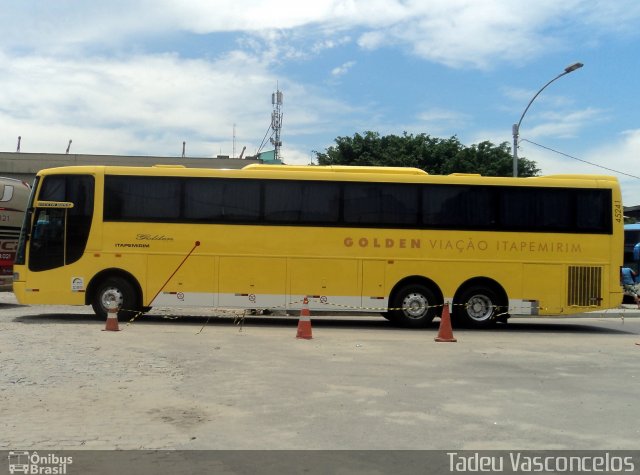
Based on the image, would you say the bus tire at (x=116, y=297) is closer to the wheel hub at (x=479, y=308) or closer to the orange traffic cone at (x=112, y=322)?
the orange traffic cone at (x=112, y=322)

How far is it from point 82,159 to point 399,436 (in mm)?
35134

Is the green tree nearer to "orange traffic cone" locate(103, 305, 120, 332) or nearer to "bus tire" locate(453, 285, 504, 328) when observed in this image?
"bus tire" locate(453, 285, 504, 328)

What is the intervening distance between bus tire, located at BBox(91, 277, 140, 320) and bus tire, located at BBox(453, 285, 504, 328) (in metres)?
7.61

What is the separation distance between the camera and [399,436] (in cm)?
620

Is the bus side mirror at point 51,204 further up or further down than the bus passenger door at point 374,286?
further up

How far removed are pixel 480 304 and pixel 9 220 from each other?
15.1 meters

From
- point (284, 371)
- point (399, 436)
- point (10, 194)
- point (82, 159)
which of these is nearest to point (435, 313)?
point (284, 371)

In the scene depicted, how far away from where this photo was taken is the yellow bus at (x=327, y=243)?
15422mm

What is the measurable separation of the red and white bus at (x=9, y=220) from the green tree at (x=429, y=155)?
66.3 feet

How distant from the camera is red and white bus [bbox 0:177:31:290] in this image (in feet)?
67.7

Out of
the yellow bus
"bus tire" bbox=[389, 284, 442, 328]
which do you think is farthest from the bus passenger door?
"bus tire" bbox=[389, 284, 442, 328]
